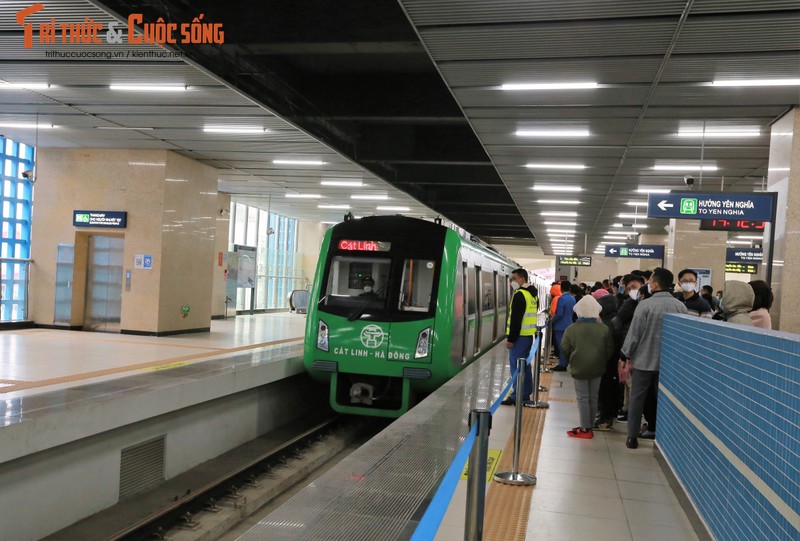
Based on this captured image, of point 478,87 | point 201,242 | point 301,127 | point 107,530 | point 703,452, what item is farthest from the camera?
point 201,242

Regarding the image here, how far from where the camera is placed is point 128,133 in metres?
13.3

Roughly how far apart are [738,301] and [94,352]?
980 cm

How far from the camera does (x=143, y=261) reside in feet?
49.1

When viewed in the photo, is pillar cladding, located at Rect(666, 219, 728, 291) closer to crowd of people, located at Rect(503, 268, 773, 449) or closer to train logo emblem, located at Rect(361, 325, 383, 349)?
crowd of people, located at Rect(503, 268, 773, 449)

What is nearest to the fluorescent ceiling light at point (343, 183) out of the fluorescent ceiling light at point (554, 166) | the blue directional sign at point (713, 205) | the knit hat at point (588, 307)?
the fluorescent ceiling light at point (554, 166)

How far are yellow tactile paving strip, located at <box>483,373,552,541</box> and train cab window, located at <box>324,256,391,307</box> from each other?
2.72m

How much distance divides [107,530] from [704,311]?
6.52 metres

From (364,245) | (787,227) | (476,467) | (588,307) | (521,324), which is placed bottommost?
(476,467)

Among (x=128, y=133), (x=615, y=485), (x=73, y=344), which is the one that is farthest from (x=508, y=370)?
(x=128, y=133)

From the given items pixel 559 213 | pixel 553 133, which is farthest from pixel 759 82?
pixel 559 213

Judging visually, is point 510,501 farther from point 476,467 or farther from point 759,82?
point 759,82

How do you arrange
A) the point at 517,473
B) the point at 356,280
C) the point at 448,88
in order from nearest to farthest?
the point at 517,473, the point at 356,280, the point at 448,88

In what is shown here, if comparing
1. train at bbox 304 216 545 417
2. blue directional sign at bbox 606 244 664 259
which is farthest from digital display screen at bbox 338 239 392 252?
blue directional sign at bbox 606 244 664 259

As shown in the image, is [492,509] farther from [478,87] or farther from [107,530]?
[478,87]
